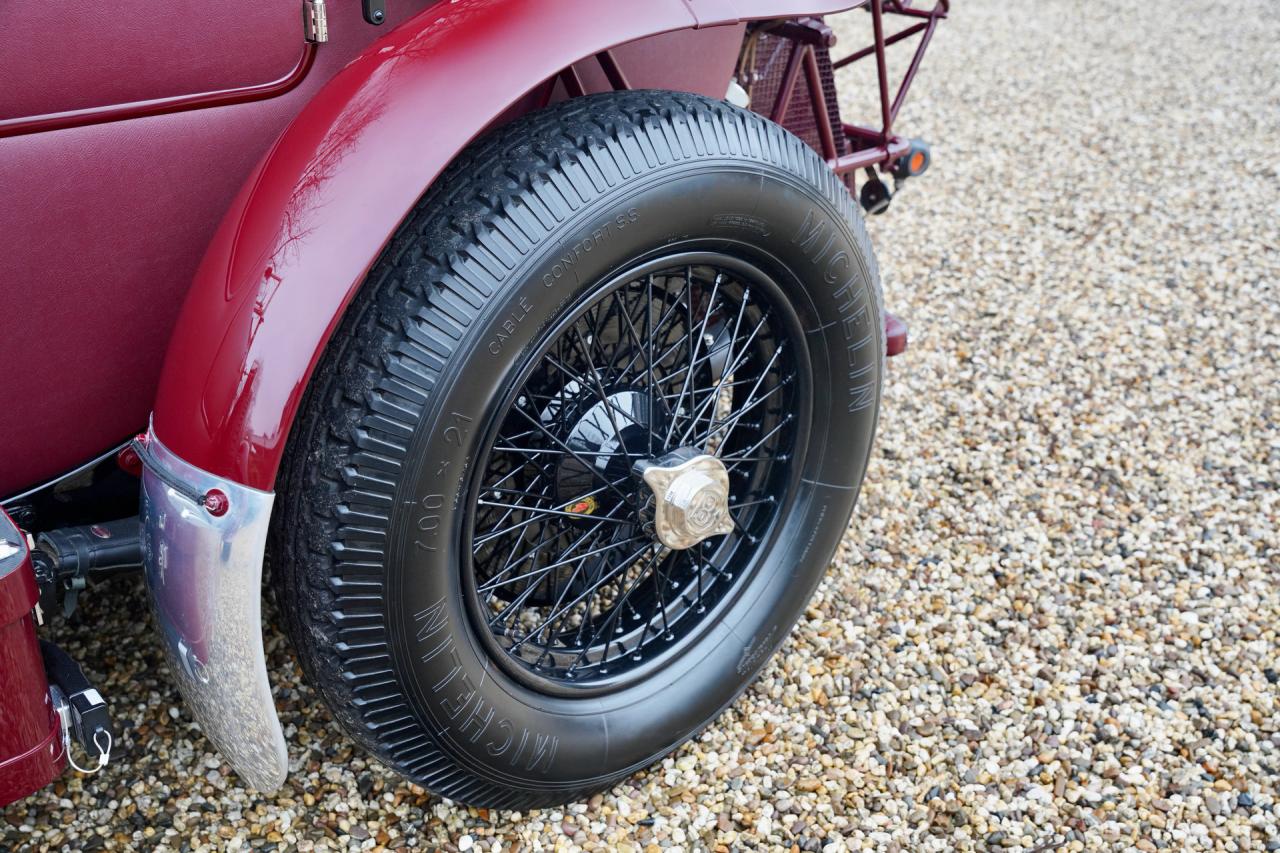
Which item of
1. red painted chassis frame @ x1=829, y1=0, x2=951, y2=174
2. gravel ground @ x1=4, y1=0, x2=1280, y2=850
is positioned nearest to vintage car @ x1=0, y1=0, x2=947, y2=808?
gravel ground @ x1=4, y1=0, x2=1280, y2=850

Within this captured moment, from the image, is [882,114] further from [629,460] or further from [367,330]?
[367,330]

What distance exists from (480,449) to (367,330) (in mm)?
241

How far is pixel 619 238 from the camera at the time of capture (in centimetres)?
161

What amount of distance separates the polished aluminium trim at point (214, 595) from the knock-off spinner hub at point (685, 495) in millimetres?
680

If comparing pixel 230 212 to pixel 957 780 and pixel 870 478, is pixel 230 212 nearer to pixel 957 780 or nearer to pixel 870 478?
pixel 957 780

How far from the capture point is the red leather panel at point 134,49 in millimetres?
1378

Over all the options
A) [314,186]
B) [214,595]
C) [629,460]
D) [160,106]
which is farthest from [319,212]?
[629,460]

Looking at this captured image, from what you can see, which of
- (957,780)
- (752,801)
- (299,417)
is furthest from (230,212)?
(957,780)

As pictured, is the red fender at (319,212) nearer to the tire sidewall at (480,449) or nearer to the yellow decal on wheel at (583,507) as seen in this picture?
the tire sidewall at (480,449)

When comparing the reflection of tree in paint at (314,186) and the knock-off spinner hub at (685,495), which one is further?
the knock-off spinner hub at (685,495)

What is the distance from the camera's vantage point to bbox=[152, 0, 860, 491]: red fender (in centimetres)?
140

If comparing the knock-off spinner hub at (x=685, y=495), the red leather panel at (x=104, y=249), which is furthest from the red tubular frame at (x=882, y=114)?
the red leather panel at (x=104, y=249)

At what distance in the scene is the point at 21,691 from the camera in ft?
4.72

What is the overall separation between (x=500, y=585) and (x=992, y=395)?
205 centimetres
